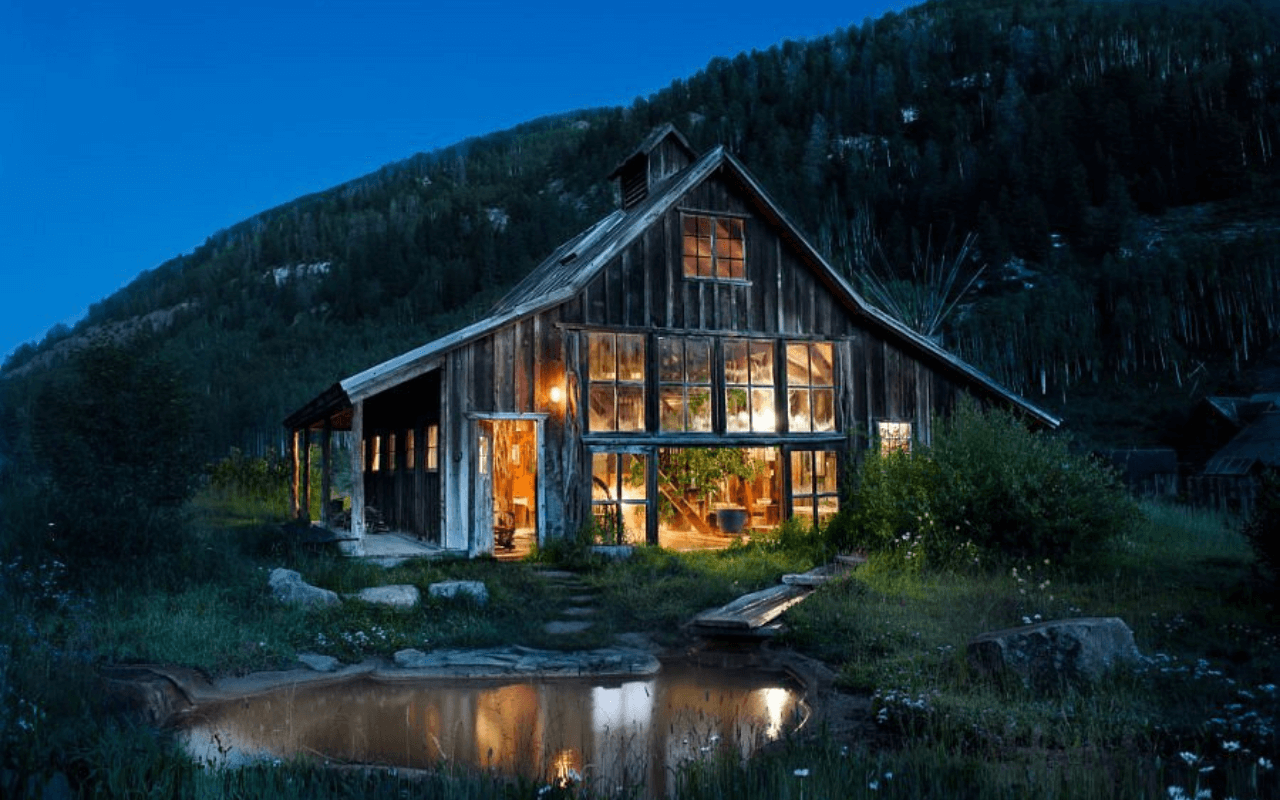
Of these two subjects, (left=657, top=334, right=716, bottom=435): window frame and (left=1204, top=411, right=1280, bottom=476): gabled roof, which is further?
(left=1204, top=411, right=1280, bottom=476): gabled roof

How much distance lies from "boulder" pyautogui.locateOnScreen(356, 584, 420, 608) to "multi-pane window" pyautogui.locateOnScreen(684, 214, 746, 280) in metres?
9.09

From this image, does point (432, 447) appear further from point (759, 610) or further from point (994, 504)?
point (994, 504)

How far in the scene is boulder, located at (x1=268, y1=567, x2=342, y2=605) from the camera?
1019cm

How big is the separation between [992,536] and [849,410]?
634 centimetres

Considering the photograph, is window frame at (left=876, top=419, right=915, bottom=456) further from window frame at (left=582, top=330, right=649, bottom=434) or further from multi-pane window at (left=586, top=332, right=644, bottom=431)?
multi-pane window at (left=586, top=332, right=644, bottom=431)

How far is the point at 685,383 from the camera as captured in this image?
688 inches

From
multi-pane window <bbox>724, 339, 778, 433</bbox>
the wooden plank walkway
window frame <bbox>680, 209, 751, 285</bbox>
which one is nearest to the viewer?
the wooden plank walkway

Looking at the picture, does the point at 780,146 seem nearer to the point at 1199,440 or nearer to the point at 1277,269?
the point at 1277,269

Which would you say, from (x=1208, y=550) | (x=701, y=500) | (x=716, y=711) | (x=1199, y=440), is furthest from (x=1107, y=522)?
(x=1199, y=440)

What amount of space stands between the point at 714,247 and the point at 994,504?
7.88 metres

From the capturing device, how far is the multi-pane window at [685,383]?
17344mm

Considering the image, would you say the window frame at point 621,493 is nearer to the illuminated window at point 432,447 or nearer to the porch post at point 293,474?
the illuminated window at point 432,447

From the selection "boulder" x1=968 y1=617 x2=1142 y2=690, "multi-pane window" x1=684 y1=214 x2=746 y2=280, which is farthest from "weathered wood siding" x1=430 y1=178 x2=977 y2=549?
"boulder" x1=968 y1=617 x2=1142 y2=690

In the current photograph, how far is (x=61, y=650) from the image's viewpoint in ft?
24.1
